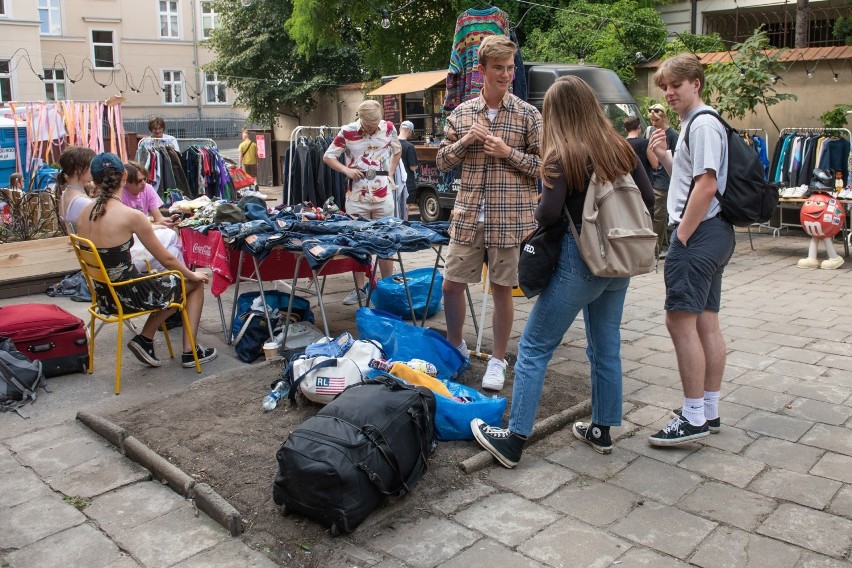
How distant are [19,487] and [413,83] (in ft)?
39.1

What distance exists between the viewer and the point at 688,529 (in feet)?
10.3

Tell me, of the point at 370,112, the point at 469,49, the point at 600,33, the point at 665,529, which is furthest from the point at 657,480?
the point at 600,33

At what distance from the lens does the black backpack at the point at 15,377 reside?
15.4 ft

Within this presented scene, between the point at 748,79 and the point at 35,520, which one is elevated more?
the point at 748,79

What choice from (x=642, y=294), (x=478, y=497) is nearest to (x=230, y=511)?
(x=478, y=497)

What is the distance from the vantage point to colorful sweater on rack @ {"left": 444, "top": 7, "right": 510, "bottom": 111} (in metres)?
5.92

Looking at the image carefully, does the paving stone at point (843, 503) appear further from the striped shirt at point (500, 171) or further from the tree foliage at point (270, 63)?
the tree foliage at point (270, 63)

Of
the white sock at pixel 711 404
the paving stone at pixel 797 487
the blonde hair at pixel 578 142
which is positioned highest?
the blonde hair at pixel 578 142

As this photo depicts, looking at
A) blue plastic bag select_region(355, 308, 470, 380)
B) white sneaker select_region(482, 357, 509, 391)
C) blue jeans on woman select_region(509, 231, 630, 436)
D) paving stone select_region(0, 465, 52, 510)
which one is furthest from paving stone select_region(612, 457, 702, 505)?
paving stone select_region(0, 465, 52, 510)

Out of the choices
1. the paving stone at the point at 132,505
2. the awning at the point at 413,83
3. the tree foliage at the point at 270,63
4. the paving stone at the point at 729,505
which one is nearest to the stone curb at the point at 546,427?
the paving stone at the point at 729,505

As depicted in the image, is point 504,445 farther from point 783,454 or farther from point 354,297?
point 354,297

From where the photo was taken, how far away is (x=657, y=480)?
141 inches

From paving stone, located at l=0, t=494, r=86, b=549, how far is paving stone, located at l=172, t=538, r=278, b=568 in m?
0.65

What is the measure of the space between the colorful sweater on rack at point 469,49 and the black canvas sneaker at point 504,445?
9.80ft
